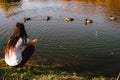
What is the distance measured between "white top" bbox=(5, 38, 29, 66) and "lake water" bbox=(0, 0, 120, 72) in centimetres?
468

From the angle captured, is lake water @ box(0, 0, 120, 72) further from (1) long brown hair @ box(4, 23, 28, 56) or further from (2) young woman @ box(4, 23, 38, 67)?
(1) long brown hair @ box(4, 23, 28, 56)

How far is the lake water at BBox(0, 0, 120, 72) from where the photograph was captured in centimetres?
1515

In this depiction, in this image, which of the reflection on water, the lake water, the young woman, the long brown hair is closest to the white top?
the young woman

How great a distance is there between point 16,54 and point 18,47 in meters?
0.29

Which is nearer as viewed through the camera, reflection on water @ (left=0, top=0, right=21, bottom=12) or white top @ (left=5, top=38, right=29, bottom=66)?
white top @ (left=5, top=38, right=29, bottom=66)

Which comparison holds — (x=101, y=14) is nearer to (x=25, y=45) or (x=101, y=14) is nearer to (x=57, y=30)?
(x=57, y=30)

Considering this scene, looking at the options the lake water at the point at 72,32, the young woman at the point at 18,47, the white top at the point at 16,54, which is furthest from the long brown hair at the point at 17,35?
the lake water at the point at 72,32

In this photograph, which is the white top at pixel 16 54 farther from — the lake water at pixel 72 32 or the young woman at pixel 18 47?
the lake water at pixel 72 32

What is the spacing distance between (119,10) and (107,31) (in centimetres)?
1117

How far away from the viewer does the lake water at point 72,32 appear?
15.1 metres

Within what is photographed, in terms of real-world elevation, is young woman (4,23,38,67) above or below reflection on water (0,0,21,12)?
above

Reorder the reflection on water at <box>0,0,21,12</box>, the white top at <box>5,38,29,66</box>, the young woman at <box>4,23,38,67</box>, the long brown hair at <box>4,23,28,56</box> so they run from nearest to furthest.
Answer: the long brown hair at <box>4,23,28,56</box> → the young woman at <box>4,23,38,67</box> → the white top at <box>5,38,29,66</box> → the reflection on water at <box>0,0,21,12</box>

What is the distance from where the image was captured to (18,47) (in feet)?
31.0

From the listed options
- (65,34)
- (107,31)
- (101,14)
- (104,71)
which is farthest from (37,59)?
(101,14)
